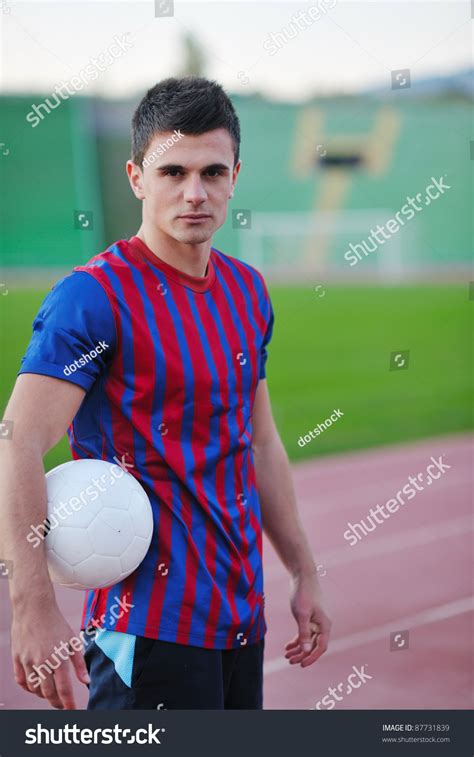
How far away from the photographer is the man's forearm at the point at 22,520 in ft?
5.96

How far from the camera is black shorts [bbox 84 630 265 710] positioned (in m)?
1.97

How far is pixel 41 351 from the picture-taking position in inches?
73.4

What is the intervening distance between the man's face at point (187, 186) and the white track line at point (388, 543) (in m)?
3.57

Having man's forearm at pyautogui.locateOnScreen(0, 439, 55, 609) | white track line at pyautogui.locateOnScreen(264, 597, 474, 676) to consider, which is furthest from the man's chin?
white track line at pyautogui.locateOnScreen(264, 597, 474, 676)

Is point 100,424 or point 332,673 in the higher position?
point 100,424

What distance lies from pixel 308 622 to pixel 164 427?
77 cm

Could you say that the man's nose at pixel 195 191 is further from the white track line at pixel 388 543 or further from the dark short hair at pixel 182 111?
the white track line at pixel 388 543

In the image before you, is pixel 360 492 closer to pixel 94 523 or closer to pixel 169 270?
pixel 169 270

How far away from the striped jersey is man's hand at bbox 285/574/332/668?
32 centimetres

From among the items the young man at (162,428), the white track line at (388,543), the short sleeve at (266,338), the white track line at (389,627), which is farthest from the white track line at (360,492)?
the young man at (162,428)

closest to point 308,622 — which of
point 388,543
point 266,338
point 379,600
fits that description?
point 266,338
